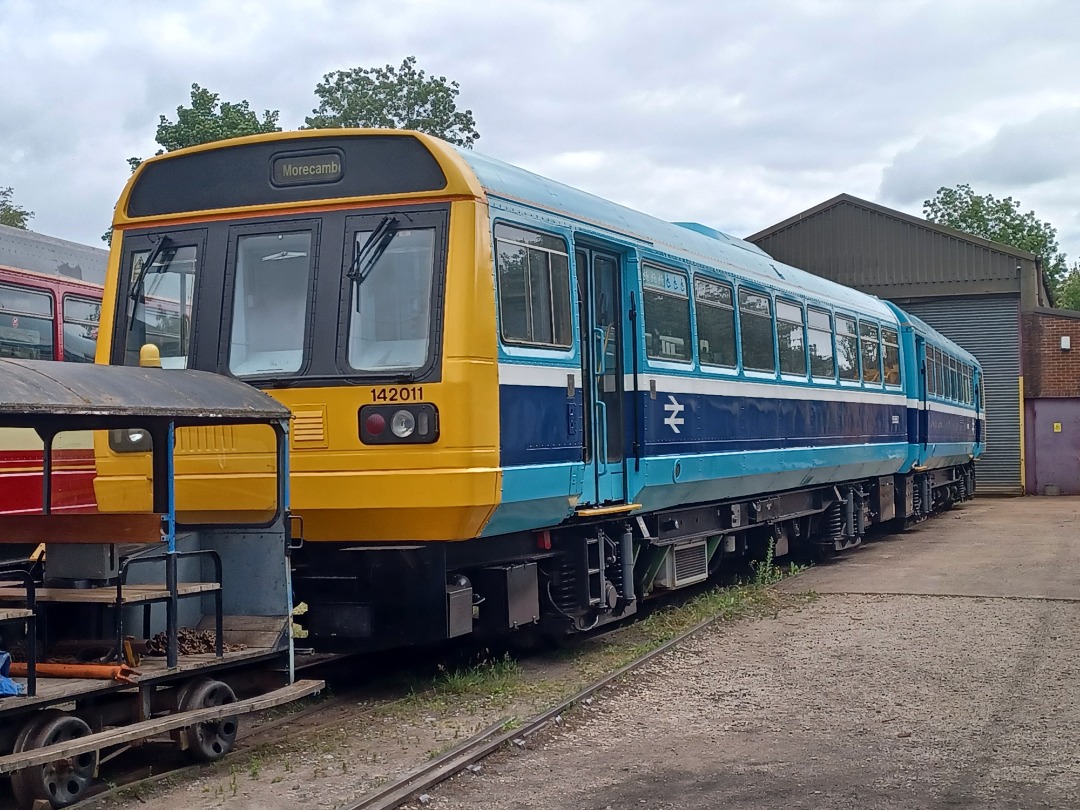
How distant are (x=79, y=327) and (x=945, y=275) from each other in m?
23.9

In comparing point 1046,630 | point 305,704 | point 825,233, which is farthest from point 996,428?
point 305,704

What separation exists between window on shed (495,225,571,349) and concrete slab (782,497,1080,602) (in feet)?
17.5

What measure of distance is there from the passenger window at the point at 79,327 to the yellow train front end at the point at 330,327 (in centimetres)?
409

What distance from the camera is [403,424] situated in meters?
7.22

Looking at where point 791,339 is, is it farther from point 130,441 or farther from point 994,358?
point 994,358

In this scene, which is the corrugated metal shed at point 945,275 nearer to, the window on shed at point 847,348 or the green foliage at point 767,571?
the window on shed at point 847,348

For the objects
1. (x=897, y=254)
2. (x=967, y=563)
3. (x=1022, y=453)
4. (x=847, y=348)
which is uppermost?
(x=897, y=254)

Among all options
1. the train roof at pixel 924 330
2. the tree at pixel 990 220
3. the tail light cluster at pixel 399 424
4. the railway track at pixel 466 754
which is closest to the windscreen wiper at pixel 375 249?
the tail light cluster at pixel 399 424

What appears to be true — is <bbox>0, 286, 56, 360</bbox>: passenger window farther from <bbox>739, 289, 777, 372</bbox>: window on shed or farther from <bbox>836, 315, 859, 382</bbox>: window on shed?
<bbox>836, 315, 859, 382</bbox>: window on shed

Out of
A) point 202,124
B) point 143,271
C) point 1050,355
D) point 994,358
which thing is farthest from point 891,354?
point 202,124

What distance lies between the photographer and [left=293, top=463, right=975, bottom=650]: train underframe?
7453 millimetres

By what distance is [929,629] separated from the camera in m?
10.1

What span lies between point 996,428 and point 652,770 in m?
28.2

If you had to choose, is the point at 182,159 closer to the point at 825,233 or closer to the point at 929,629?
the point at 929,629
